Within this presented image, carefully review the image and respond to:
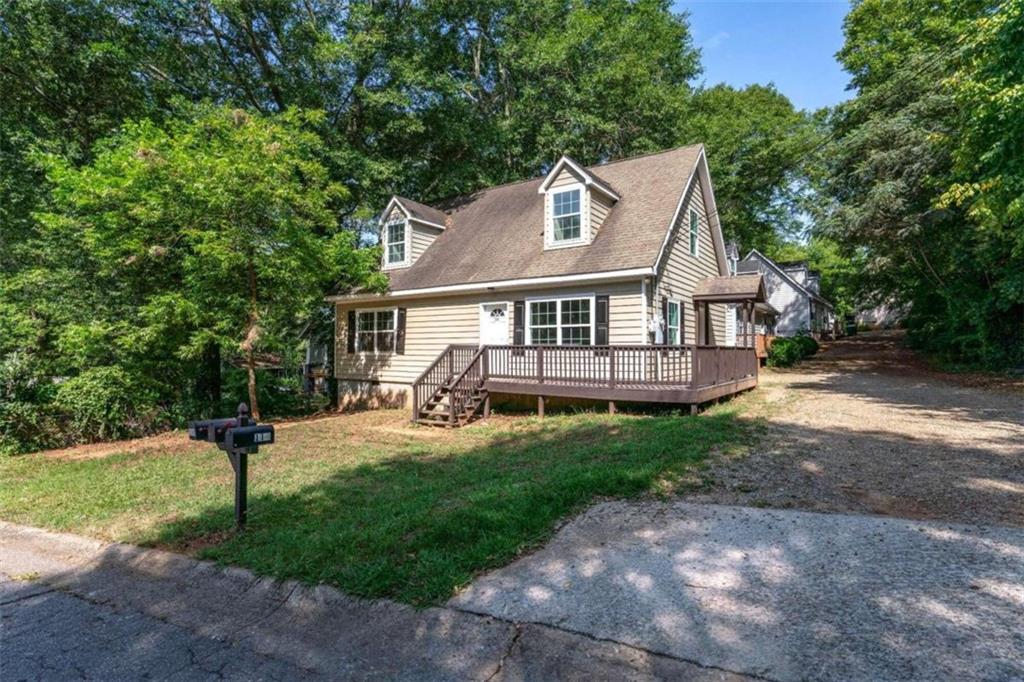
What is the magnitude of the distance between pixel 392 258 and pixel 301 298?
13.9 ft

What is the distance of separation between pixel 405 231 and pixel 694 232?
8883 mm

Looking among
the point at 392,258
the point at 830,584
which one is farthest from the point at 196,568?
the point at 392,258

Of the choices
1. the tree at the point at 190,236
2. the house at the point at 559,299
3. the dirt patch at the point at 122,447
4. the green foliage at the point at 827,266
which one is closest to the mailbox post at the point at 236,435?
the dirt patch at the point at 122,447

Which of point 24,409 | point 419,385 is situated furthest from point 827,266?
point 24,409

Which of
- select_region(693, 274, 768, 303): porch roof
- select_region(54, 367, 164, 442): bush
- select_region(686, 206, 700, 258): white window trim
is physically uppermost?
select_region(686, 206, 700, 258): white window trim

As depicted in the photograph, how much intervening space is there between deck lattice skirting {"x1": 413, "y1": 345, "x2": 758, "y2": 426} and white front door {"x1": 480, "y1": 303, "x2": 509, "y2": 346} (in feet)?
3.05

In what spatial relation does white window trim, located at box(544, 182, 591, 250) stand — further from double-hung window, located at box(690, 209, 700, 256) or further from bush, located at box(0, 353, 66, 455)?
bush, located at box(0, 353, 66, 455)

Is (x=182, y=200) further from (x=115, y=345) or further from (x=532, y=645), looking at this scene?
(x=532, y=645)

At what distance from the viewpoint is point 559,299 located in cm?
1255

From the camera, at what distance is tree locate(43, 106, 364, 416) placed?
10852 mm

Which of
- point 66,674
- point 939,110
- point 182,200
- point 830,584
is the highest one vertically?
point 939,110

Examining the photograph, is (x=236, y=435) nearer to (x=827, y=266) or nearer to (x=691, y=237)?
(x=691, y=237)

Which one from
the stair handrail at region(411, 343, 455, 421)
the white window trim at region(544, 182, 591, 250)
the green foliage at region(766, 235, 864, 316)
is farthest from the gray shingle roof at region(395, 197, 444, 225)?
the green foliage at region(766, 235, 864, 316)

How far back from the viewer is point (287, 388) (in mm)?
18656
